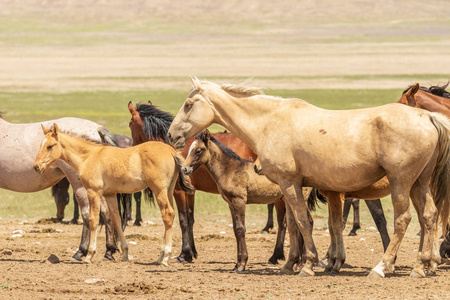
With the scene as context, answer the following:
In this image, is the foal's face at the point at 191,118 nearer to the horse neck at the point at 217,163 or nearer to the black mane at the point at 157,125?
the horse neck at the point at 217,163

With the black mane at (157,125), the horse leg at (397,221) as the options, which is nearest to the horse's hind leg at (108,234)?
the black mane at (157,125)

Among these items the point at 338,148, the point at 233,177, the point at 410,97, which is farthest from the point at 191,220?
the point at 410,97

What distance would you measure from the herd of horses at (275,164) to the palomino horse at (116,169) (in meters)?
0.01

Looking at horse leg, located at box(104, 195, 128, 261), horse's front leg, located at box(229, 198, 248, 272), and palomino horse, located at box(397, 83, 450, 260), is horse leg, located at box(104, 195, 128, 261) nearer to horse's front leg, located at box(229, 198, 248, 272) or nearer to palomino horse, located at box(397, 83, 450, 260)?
horse's front leg, located at box(229, 198, 248, 272)

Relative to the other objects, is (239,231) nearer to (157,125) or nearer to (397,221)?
(397,221)

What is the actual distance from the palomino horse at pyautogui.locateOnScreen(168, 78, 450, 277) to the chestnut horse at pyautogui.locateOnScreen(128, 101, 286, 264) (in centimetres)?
227

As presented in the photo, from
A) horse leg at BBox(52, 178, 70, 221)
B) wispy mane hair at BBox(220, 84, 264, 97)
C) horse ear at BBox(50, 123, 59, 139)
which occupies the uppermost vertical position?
wispy mane hair at BBox(220, 84, 264, 97)

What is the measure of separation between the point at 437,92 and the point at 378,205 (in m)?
2.51

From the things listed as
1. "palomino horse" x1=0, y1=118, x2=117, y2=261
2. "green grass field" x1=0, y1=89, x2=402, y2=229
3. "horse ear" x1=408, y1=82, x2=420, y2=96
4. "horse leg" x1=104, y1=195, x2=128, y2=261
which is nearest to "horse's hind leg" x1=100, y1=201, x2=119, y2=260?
"palomino horse" x1=0, y1=118, x2=117, y2=261

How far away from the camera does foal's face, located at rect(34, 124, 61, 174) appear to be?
34.6 ft

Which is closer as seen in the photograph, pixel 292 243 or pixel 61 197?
pixel 292 243

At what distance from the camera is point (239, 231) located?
10133mm

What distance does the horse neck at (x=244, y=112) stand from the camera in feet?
31.1

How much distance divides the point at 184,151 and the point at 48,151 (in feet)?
7.18
